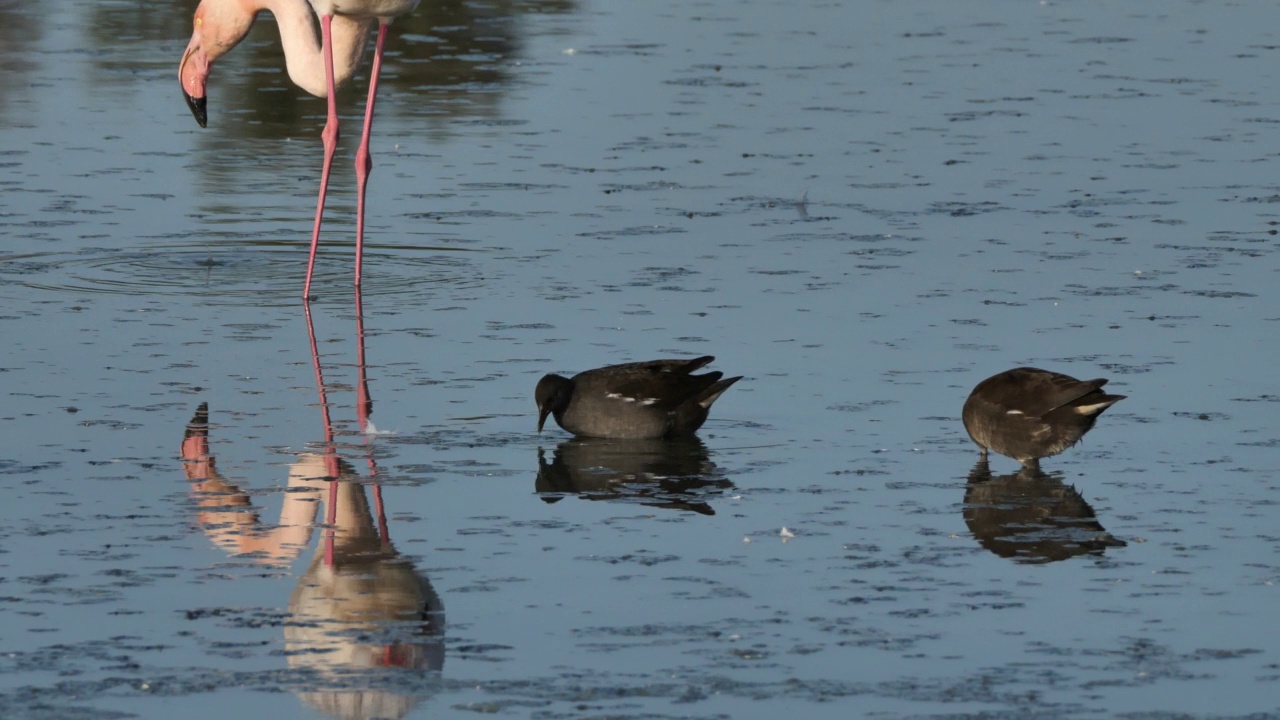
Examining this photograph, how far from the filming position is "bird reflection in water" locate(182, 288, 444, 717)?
6.14m

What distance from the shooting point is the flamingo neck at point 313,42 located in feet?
40.6

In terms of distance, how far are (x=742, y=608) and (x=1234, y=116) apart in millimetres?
11888

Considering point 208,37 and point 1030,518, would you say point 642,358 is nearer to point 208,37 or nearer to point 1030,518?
point 1030,518

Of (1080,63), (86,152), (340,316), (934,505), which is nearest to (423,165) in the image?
(86,152)

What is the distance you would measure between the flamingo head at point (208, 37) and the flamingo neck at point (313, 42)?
29 cm

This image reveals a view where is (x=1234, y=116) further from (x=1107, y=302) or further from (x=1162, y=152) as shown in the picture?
(x=1107, y=302)

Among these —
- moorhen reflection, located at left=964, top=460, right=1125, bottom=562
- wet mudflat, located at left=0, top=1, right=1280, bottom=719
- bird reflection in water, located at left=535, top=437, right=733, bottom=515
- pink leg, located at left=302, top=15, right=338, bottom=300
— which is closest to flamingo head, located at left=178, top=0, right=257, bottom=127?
pink leg, located at left=302, top=15, right=338, bottom=300

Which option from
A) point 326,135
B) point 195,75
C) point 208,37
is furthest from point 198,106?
point 326,135

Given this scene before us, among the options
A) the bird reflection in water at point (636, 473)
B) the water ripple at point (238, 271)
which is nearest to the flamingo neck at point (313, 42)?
the water ripple at point (238, 271)

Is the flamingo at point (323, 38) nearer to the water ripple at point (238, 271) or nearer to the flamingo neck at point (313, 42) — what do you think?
the flamingo neck at point (313, 42)

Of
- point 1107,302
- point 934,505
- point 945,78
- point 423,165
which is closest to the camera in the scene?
point 934,505

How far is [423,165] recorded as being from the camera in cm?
1605

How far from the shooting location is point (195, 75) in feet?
43.9

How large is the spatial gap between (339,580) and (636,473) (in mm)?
1787
